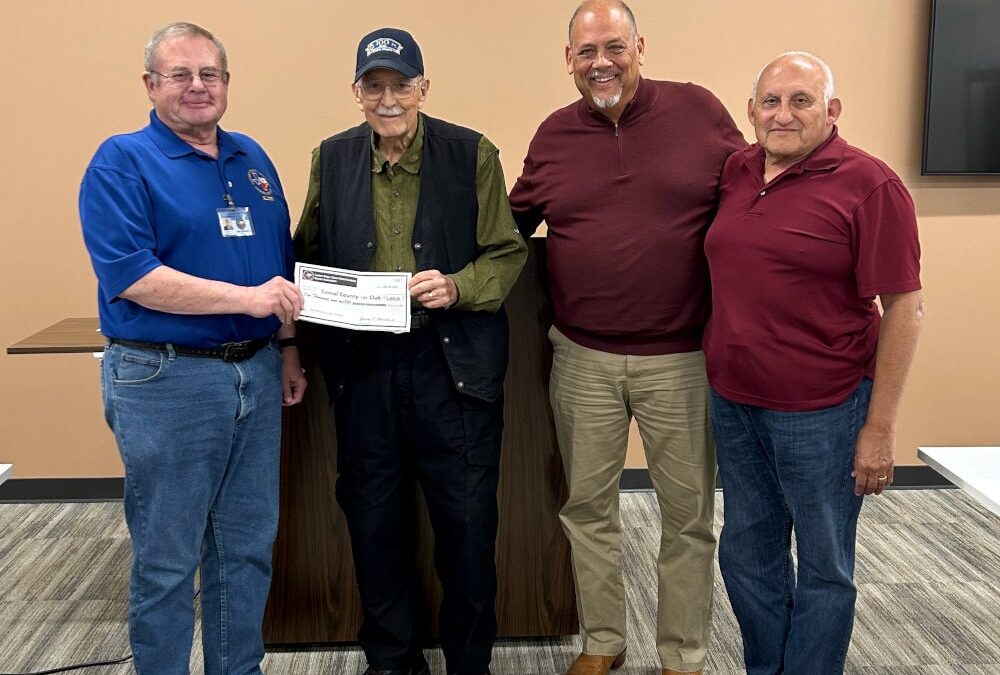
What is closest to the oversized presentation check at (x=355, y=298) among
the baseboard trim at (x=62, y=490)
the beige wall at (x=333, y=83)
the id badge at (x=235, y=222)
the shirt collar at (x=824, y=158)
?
the id badge at (x=235, y=222)

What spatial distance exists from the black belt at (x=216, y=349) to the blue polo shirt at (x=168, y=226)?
13 mm

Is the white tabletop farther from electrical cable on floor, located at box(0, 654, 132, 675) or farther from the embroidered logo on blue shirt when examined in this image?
electrical cable on floor, located at box(0, 654, 132, 675)

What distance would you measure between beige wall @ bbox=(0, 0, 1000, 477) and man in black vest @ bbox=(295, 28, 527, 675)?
1.54 m

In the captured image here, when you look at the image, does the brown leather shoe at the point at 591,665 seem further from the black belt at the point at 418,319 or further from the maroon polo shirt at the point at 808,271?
the black belt at the point at 418,319

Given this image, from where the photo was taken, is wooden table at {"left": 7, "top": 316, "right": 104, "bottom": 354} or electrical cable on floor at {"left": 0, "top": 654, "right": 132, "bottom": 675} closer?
electrical cable on floor at {"left": 0, "top": 654, "right": 132, "bottom": 675}

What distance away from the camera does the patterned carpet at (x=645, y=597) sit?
2.65m

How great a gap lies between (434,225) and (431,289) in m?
0.18

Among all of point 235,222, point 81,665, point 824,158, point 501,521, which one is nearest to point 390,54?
point 235,222

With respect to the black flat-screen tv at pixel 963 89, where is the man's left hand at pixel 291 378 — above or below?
below

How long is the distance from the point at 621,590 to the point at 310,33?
242 centimetres

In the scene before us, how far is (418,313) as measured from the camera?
2.15m

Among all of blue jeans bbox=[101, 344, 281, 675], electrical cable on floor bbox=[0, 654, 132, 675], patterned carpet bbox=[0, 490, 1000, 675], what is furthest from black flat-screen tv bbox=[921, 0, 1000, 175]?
electrical cable on floor bbox=[0, 654, 132, 675]

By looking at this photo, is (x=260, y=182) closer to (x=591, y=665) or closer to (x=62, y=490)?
(x=591, y=665)

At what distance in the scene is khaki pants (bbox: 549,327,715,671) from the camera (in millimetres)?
2291
